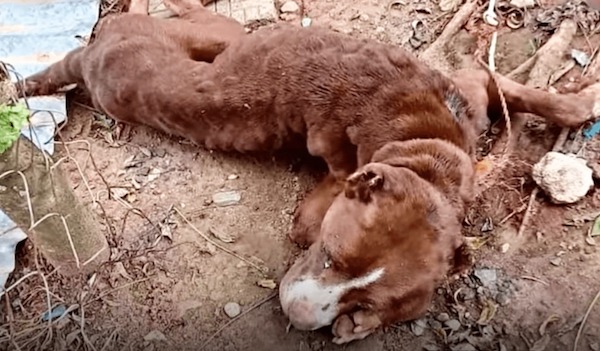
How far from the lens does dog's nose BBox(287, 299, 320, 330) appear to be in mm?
2898

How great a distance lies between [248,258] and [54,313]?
809mm

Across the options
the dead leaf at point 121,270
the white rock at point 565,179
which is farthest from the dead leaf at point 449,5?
the dead leaf at point 121,270

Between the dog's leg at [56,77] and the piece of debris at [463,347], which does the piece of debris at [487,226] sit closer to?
the piece of debris at [463,347]

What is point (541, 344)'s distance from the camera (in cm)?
312

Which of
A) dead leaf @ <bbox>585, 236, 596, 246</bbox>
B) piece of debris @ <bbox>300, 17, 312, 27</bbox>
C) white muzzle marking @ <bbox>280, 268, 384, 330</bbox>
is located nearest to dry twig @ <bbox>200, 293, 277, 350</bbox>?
white muzzle marking @ <bbox>280, 268, 384, 330</bbox>

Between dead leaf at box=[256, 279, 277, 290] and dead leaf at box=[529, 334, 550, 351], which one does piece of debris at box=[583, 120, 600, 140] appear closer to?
dead leaf at box=[529, 334, 550, 351]

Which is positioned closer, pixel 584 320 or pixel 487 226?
pixel 584 320

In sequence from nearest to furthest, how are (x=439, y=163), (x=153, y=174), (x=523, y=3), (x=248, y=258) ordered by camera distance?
(x=439, y=163) < (x=248, y=258) < (x=153, y=174) < (x=523, y=3)

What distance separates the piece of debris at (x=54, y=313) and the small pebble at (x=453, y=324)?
1.52 meters

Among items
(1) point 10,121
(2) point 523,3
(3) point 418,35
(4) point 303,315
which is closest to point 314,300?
(4) point 303,315

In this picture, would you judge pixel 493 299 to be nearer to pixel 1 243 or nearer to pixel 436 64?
pixel 436 64

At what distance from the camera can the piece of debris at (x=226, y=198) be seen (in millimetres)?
3740

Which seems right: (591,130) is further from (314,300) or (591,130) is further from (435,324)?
(314,300)

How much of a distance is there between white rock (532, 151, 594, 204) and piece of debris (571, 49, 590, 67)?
0.59 meters
